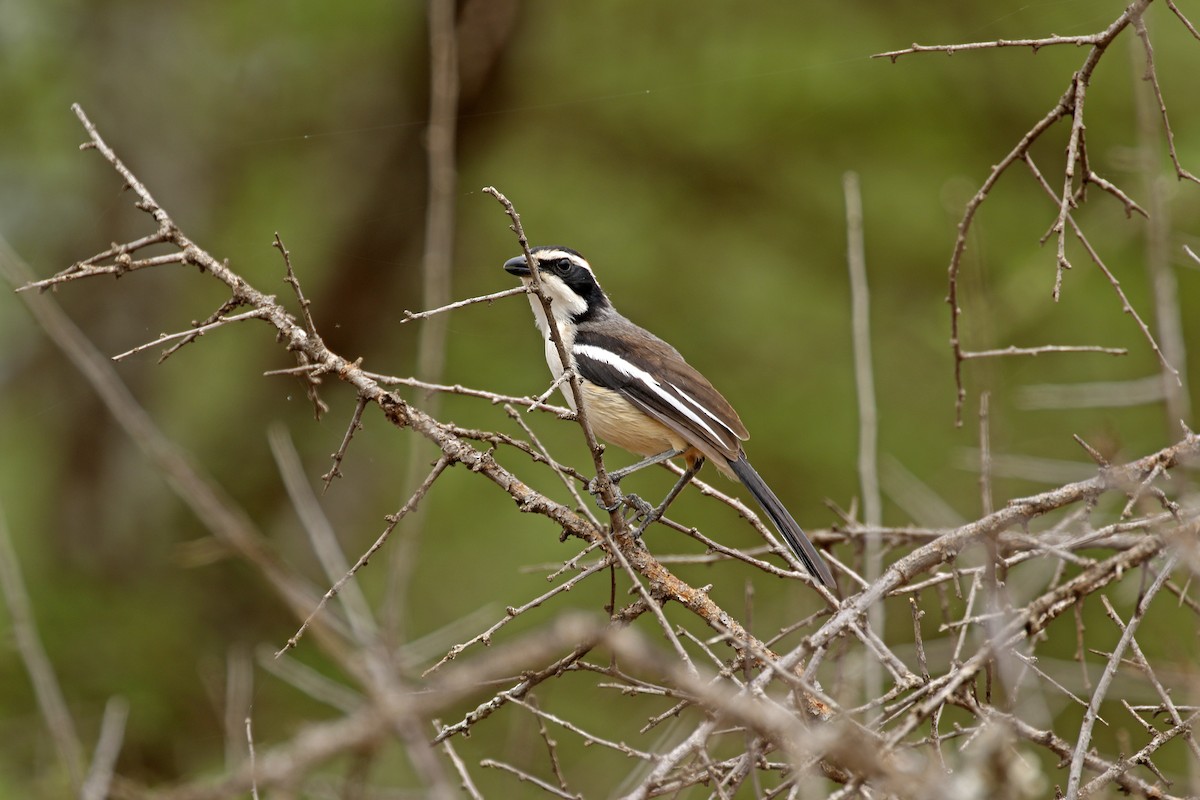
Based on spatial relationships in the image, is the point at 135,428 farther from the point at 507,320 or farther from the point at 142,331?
the point at 142,331

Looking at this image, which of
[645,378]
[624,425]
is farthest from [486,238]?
[624,425]

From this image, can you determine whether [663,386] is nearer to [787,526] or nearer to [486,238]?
[787,526]

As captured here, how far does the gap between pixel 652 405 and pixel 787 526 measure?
0.84 meters

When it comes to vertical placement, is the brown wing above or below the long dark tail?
above

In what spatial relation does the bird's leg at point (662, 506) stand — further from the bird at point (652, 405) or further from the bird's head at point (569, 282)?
the bird's head at point (569, 282)

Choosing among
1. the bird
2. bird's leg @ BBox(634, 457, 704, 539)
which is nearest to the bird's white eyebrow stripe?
the bird

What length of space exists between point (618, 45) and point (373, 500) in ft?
14.7

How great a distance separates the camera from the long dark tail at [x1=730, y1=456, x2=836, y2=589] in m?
4.10

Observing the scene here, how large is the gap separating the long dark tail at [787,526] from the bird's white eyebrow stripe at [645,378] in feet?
0.55

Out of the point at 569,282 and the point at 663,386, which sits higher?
the point at 569,282

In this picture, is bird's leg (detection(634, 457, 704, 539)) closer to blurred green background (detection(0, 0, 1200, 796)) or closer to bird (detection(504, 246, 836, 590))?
bird (detection(504, 246, 836, 590))

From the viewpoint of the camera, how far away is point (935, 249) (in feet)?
30.5

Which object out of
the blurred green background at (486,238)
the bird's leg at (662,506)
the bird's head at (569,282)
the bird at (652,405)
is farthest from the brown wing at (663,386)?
the blurred green background at (486,238)

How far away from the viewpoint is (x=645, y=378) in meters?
5.11
